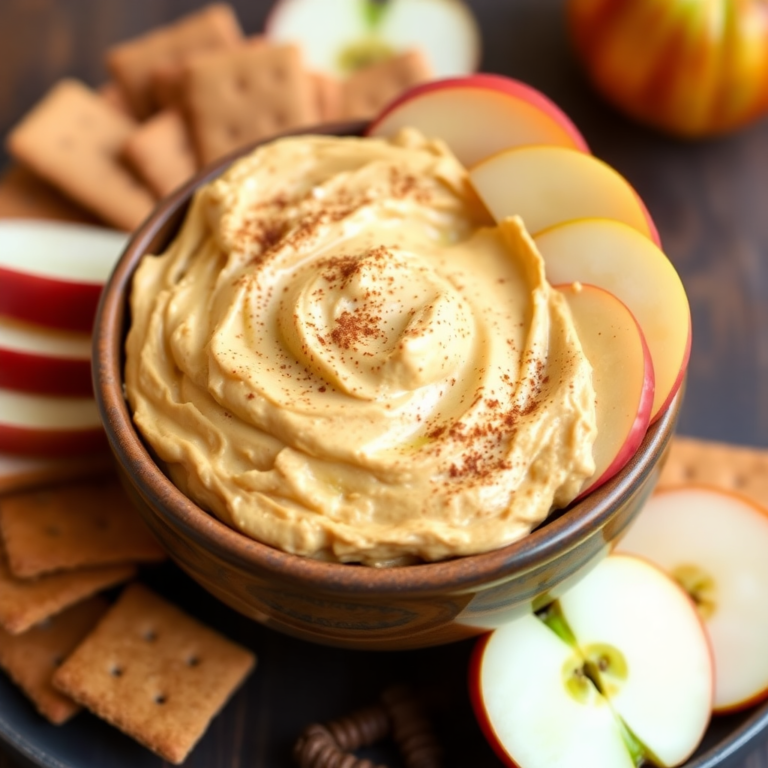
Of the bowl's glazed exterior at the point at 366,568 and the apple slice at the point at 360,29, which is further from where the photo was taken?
the apple slice at the point at 360,29

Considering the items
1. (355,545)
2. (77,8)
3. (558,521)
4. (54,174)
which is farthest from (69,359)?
(77,8)

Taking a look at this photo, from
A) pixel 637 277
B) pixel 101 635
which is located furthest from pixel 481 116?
pixel 101 635

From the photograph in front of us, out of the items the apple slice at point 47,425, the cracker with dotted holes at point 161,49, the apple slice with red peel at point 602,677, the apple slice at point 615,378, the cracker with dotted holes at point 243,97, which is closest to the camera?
the apple slice at point 615,378

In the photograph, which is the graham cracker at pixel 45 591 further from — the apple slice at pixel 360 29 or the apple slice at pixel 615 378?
the apple slice at pixel 360 29

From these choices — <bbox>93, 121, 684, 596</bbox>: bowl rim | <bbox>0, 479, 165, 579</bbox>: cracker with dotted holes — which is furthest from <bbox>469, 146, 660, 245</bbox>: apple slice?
<bbox>0, 479, 165, 579</bbox>: cracker with dotted holes

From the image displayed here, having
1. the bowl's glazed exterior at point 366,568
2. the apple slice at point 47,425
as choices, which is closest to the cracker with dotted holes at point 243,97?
the apple slice at point 47,425

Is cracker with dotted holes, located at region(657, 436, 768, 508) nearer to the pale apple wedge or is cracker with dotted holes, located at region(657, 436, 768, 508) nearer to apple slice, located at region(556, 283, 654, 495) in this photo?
the pale apple wedge

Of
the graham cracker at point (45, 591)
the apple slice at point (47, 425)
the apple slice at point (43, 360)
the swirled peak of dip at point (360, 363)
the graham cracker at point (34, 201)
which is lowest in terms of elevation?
the graham cracker at point (45, 591)
